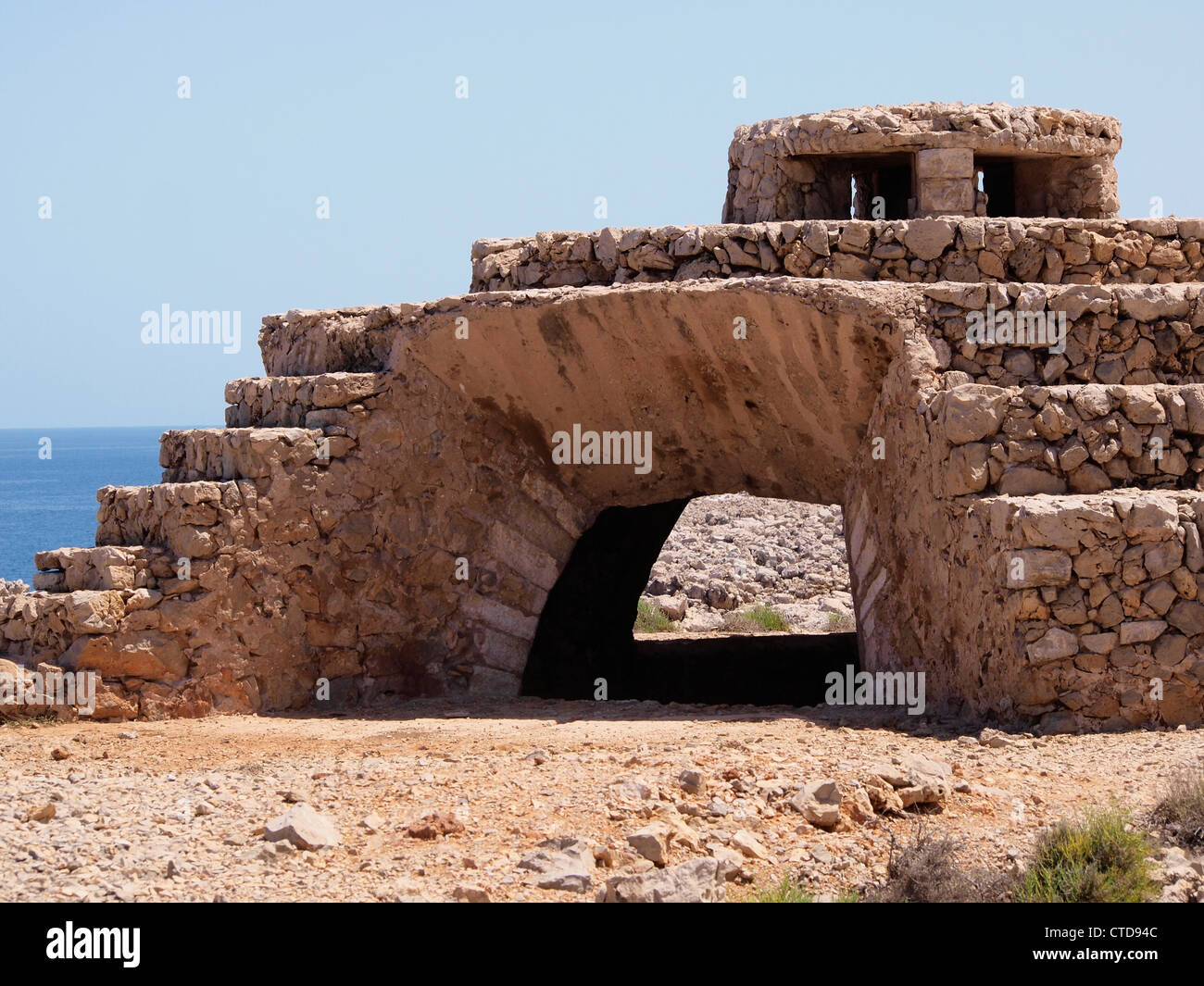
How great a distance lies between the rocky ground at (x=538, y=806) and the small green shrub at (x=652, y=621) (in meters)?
6.88

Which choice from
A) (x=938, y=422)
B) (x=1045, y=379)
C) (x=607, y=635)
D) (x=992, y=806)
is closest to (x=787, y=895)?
(x=992, y=806)

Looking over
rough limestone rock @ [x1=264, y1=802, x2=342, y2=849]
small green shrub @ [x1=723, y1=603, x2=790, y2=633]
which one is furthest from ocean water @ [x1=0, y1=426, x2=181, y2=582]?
rough limestone rock @ [x1=264, y1=802, x2=342, y2=849]

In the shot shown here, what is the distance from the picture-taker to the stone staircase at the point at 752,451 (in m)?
6.96

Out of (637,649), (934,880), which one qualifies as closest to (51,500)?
(637,649)

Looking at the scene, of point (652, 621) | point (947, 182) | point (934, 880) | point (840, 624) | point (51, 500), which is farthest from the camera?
point (51, 500)

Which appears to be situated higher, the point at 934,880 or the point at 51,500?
the point at 51,500

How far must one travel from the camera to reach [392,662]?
8938 mm

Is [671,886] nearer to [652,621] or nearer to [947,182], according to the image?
[947,182]

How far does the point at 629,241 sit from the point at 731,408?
3.98 feet

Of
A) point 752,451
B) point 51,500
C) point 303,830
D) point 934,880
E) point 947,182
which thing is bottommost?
point 934,880

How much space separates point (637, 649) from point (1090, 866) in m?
7.38

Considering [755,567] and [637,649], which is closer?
[637,649]

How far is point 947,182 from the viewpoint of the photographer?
8836mm
